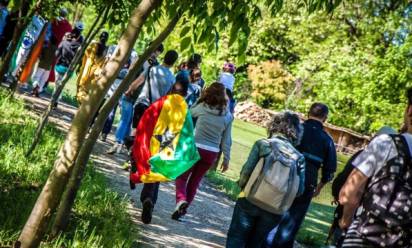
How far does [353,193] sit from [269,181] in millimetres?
1370

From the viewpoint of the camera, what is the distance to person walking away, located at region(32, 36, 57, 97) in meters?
11.7

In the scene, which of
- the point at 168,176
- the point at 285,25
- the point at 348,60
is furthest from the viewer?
the point at 285,25

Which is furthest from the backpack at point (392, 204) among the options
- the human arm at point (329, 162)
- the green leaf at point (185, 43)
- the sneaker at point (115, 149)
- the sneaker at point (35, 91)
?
the sneaker at point (35, 91)

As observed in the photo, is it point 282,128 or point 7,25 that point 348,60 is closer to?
point 7,25

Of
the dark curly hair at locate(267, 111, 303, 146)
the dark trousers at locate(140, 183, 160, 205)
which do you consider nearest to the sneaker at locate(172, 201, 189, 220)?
the dark trousers at locate(140, 183, 160, 205)

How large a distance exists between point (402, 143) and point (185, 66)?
6419 millimetres

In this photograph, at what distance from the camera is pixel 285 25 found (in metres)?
38.3

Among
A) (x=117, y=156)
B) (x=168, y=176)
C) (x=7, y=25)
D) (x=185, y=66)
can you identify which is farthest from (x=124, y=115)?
(x=168, y=176)

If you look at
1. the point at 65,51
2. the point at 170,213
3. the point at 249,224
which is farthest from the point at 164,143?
the point at 65,51

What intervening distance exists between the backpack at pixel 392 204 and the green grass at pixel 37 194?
2.20 meters

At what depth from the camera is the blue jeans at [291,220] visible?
6.14 m

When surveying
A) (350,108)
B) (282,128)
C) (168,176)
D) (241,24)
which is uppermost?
(350,108)

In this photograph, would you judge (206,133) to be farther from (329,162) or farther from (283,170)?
(283,170)

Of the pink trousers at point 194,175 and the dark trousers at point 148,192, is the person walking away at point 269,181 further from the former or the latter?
the pink trousers at point 194,175
